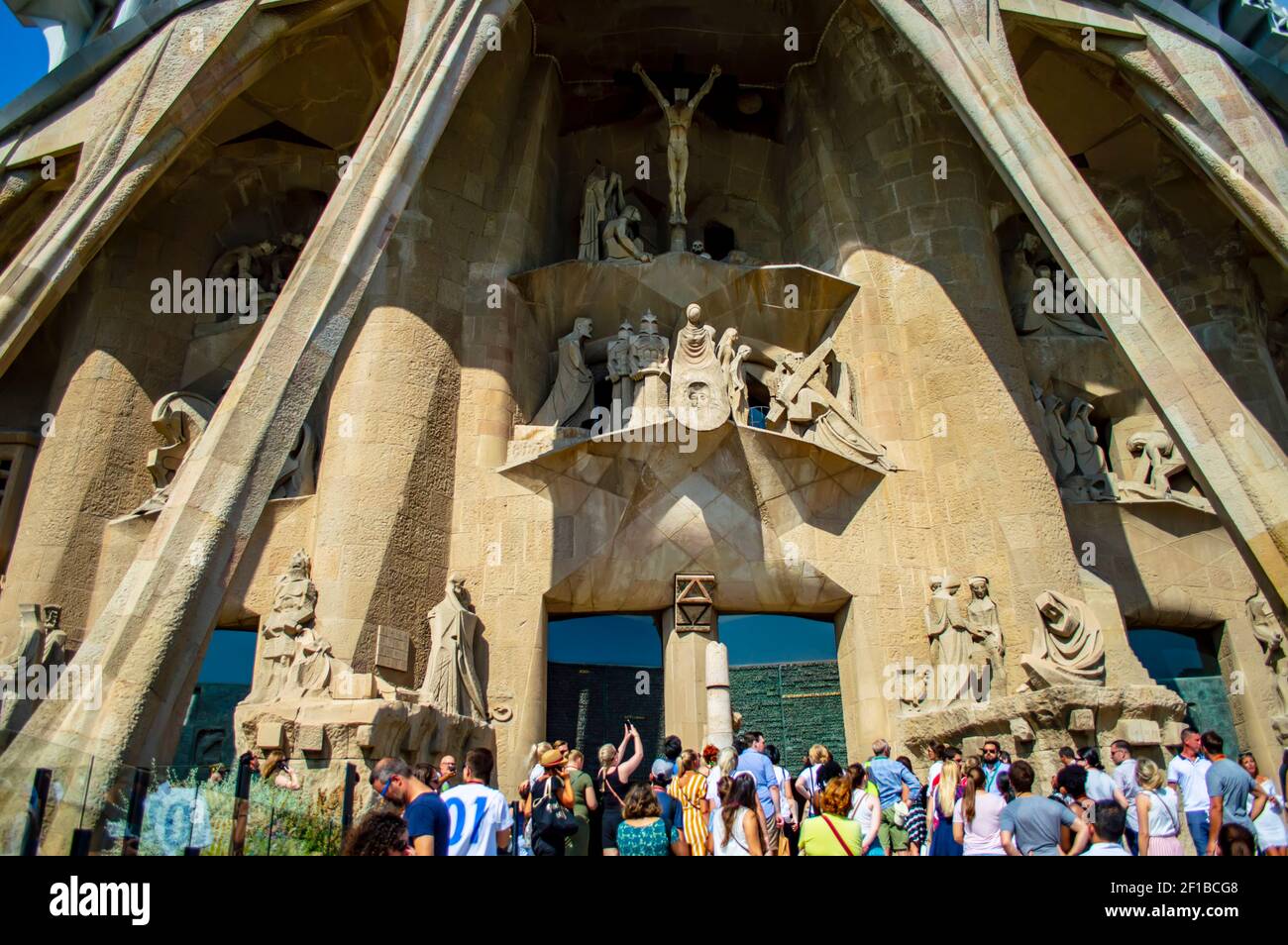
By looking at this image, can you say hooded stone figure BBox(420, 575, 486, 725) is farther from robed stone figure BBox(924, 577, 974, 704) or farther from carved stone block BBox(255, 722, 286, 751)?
robed stone figure BBox(924, 577, 974, 704)

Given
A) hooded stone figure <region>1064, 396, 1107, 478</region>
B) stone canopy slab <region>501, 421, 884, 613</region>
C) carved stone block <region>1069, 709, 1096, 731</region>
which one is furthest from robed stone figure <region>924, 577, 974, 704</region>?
hooded stone figure <region>1064, 396, 1107, 478</region>

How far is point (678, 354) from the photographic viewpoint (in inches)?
440

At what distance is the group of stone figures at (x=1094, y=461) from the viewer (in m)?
11.0

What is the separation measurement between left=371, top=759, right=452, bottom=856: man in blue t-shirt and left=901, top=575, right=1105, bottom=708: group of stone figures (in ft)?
22.1

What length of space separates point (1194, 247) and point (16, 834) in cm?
1285

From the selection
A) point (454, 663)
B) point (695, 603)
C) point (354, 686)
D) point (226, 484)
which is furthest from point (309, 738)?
point (695, 603)

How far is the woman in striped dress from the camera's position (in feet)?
13.9

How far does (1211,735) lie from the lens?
5.01 m

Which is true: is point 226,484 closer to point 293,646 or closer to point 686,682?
point 293,646

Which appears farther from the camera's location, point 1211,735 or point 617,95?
point 617,95
